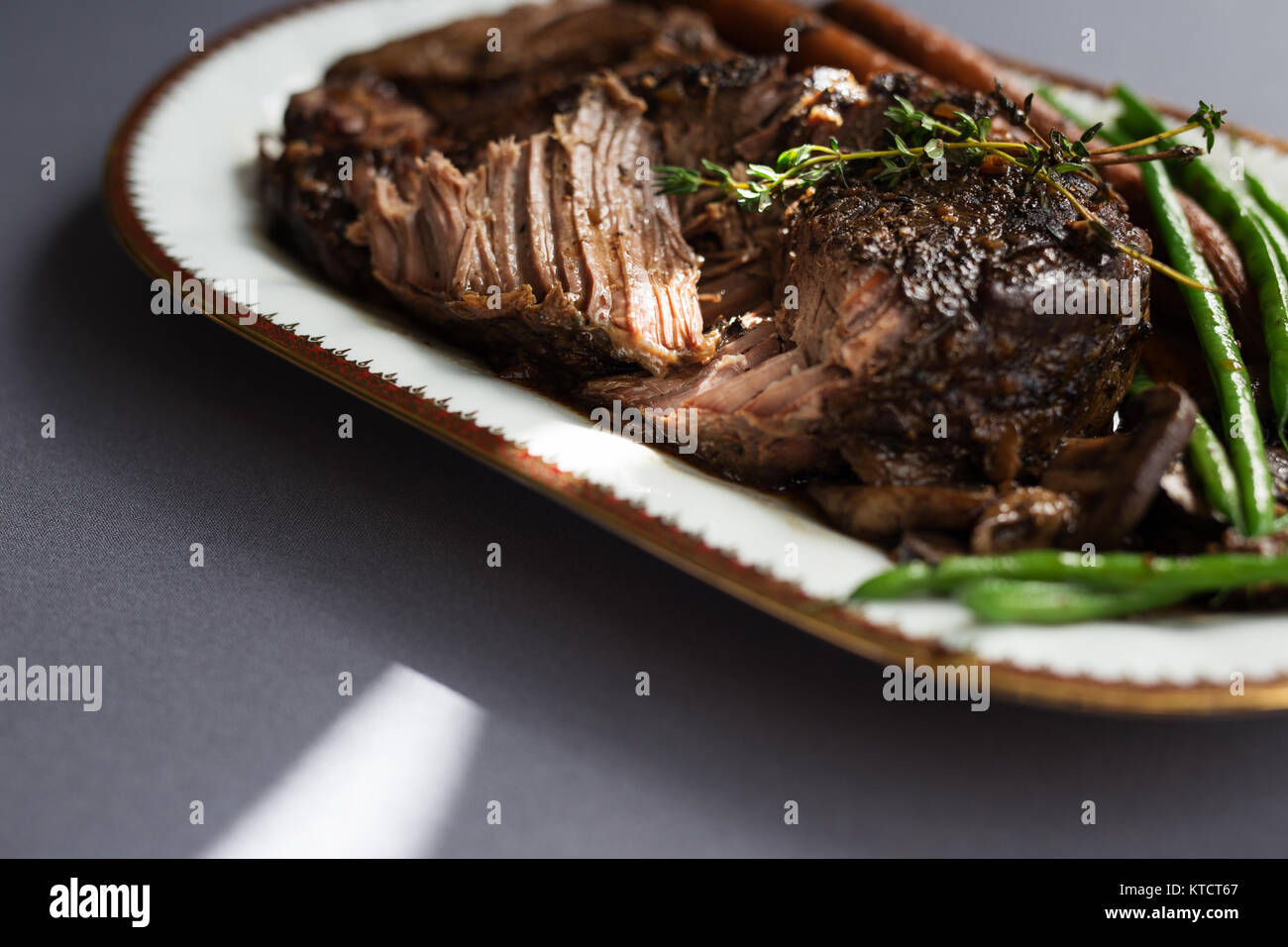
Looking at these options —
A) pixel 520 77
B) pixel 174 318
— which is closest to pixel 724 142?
pixel 520 77

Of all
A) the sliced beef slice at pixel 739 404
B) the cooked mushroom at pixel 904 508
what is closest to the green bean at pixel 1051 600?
the cooked mushroom at pixel 904 508

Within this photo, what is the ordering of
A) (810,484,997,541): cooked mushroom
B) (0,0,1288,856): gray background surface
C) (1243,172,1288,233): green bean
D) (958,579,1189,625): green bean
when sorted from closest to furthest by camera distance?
(958,579,1189,625): green bean, (0,0,1288,856): gray background surface, (810,484,997,541): cooked mushroom, (1243,172,1288,233): green bean

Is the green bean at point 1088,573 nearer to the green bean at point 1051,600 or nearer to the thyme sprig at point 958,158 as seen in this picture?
the green bean at point 1051,600

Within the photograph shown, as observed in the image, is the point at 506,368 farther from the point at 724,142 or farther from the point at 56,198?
the point at 56,198

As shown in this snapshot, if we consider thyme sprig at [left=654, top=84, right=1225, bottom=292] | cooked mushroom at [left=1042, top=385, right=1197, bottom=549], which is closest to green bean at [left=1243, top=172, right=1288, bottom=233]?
thyme sprig at [left=654, top=84, right=1225, bottom=292]

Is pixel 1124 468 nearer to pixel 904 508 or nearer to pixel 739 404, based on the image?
pixel 904 508

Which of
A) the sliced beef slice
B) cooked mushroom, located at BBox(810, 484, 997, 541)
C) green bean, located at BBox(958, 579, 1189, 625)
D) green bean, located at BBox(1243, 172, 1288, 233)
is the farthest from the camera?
green bean, located at BBox(1243, 172, 1288, 233)

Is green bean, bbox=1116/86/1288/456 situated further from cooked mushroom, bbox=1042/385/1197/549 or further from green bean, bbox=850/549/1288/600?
green bean, bbox=850/549/1288/600
